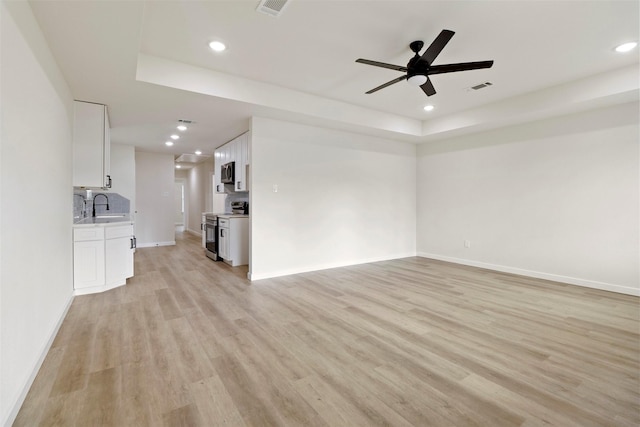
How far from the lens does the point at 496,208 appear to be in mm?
5195

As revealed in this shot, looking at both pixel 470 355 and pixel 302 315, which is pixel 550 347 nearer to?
pixel 470 355

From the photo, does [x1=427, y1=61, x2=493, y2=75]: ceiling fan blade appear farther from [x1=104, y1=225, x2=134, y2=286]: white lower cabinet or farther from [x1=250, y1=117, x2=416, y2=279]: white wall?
[x1=104, y1=225, x2=134, y2=286]: white lower cabinet

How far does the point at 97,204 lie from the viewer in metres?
5.86

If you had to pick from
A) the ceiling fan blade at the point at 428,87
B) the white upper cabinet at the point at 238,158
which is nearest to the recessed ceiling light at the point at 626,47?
A: the ceiling fan blade at the point at 428,87

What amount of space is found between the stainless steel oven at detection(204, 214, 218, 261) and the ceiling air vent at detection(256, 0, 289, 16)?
4207mm

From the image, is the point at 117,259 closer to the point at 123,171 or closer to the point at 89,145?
the point at 89,145

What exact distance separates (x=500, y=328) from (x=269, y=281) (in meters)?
2.93

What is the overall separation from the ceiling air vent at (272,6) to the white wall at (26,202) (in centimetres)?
152

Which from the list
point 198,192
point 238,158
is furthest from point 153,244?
point 238,158

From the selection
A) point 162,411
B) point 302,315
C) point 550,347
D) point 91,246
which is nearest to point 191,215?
point 91,246

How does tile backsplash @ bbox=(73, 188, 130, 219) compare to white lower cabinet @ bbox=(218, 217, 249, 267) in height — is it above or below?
above

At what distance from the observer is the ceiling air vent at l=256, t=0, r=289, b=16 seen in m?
2.30

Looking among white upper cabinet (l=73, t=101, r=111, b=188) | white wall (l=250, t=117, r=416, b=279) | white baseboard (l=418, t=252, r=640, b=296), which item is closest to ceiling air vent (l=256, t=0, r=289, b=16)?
white wall (l=250, t=117, r=416, b=279)

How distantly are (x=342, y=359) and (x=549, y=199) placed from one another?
171 inches
